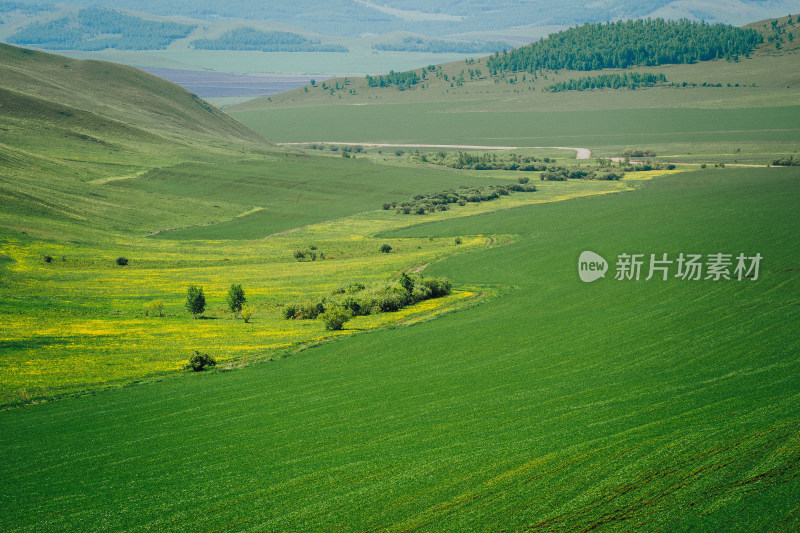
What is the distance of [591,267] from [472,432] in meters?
35.0

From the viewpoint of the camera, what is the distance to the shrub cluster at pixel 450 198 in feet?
354

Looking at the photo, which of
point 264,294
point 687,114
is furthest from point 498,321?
point 687,114

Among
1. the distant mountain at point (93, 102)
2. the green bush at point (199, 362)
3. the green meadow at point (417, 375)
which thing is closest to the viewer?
the green meadow at point (417, 375)

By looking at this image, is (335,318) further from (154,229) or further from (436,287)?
(154,229)

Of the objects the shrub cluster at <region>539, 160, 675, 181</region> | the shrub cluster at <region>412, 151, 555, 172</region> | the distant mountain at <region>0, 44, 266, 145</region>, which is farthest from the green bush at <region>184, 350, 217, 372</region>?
the distant mountain at <region>0, 44, 266, 145</region>

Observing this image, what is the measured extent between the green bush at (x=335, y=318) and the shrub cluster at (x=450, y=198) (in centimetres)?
6099

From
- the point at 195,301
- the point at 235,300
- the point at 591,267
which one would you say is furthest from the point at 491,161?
the point at 195,301

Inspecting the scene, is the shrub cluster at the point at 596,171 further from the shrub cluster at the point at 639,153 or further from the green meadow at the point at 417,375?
the green meadow at the point at 417,375

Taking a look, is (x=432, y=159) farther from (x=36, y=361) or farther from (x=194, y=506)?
(x=194, y=506)

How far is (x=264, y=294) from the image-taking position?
58.1m

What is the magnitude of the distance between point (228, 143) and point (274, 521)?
167m

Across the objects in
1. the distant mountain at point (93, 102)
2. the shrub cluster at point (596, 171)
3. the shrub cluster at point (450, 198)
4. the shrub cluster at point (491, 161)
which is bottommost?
the shrub cluster at point (450, 198)

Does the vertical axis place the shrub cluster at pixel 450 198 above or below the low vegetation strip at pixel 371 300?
above

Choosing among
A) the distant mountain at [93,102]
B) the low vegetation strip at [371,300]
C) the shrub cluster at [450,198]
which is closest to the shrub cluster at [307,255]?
the low vegetation strip at [371,300]
